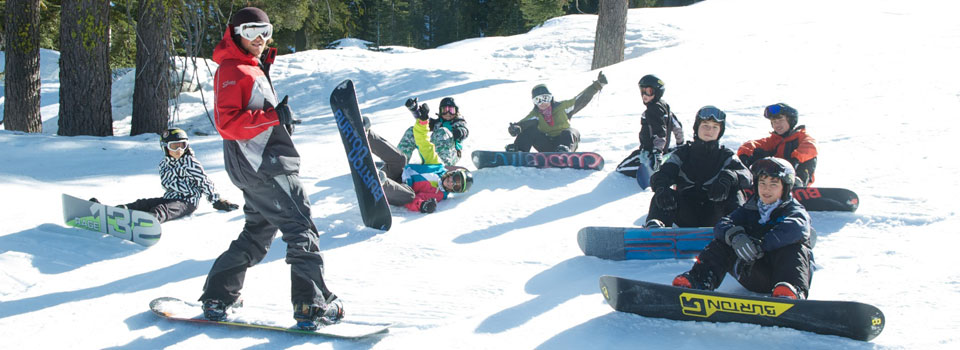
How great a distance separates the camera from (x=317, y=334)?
3.45 meters

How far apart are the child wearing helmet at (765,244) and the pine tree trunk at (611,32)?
1177 cm

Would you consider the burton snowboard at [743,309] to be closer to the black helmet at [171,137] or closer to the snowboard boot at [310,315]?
the snowboard boot at [310,315]

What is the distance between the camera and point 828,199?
529cm

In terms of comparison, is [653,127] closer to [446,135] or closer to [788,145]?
[788,145]

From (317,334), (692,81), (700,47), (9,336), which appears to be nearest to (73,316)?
(9,336)

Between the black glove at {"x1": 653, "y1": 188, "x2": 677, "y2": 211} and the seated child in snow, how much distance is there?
13.3 ft

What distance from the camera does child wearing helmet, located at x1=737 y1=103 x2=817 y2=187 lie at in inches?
215

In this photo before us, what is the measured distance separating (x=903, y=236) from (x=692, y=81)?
7.45 meters

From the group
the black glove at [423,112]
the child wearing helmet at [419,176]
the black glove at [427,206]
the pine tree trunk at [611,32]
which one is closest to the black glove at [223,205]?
the child wearing helmet at [419,176]

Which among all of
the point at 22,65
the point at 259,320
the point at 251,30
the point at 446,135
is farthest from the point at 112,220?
the point at 22,65

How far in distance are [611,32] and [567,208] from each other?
10001 millimetres

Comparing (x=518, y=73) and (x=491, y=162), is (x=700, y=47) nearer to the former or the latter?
(x=518, y=73)

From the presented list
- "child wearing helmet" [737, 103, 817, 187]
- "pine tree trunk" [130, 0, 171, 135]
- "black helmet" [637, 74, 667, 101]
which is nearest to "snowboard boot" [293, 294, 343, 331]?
"child wearing helmet" [737, 103, 817, 187]

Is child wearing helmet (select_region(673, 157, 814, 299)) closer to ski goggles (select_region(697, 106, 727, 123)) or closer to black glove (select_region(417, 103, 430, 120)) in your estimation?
ski goggles (select_region(697, 106, 727, 123))
